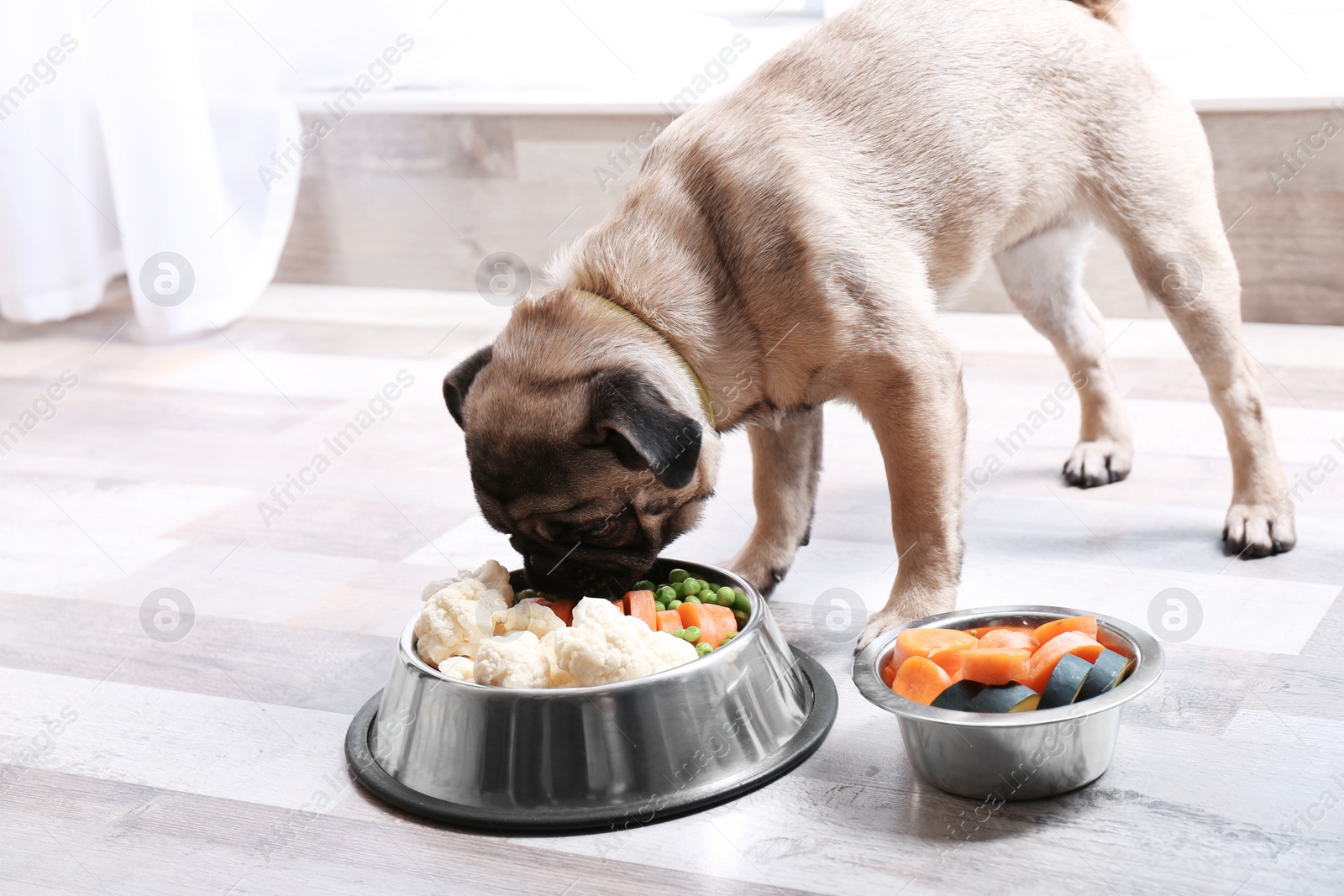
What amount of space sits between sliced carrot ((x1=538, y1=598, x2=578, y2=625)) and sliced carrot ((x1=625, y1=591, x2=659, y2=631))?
108mm

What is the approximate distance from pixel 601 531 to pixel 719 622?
0.29m

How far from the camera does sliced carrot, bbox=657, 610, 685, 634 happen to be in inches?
94.8

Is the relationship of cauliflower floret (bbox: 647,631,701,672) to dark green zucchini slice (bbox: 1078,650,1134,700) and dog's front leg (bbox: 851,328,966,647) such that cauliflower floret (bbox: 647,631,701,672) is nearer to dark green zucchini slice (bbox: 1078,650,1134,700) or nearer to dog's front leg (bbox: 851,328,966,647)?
dog's front leg (bbox: 851,328,966,647)

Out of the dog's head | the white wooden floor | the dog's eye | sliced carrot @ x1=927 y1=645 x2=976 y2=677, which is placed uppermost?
the dog's head

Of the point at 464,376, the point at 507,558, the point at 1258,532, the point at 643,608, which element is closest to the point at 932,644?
the point at 643,608

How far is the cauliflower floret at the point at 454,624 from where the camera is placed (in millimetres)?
2346

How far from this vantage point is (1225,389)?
3.17 m

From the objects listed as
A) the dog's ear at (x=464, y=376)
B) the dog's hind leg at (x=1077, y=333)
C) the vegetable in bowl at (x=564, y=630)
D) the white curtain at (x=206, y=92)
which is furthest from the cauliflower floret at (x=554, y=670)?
the white curtain at (x=206, y=92)

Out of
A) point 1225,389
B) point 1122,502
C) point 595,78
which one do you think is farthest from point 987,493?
point 595,78

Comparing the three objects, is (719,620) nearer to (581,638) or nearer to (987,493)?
(581,638)

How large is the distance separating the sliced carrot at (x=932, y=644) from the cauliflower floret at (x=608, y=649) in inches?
14.6

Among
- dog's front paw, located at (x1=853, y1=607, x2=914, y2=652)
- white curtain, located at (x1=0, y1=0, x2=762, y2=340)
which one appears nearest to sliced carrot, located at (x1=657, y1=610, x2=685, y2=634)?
dog's front paw, located at (x1=853, y1=607, x2=914, y2=652)

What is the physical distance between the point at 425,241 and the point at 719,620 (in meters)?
4.52

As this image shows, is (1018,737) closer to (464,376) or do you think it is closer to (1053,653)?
(1053,653)
